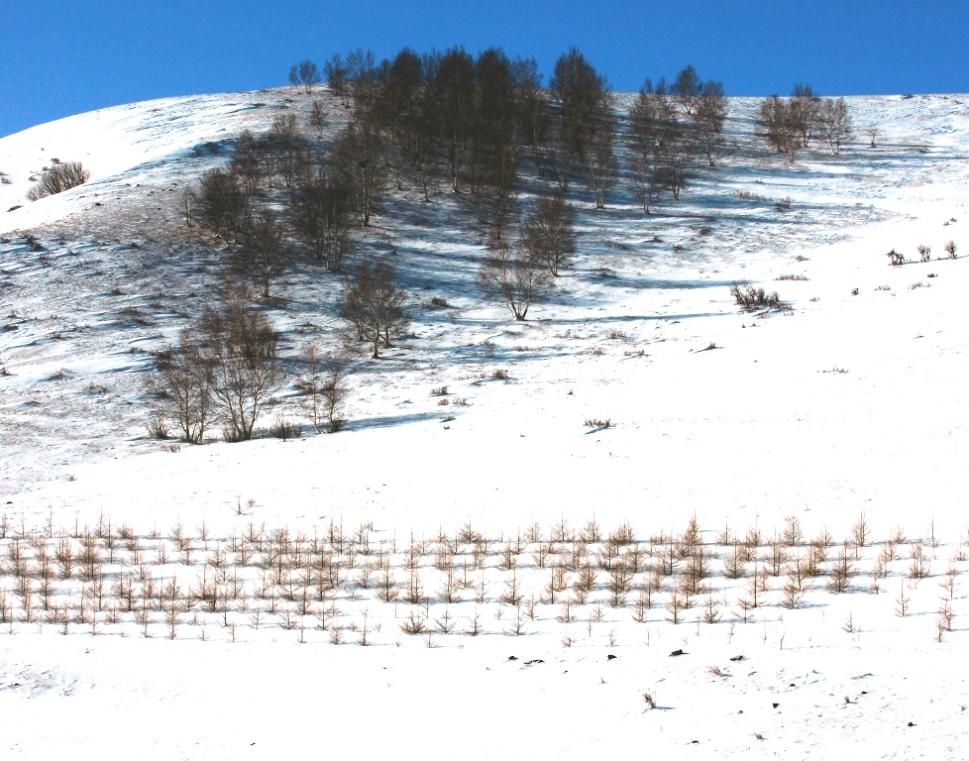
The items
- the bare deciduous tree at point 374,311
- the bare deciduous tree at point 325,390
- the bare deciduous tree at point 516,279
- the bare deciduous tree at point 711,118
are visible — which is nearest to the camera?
the bare deciduous tree at point 325,390

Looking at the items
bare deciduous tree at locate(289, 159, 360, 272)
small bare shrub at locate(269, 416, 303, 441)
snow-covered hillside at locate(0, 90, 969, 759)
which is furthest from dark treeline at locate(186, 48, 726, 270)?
small bare shrub at locate(269, 416, 303, 441)

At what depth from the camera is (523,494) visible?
11.9 m

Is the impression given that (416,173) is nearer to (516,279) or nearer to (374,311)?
(516,279)

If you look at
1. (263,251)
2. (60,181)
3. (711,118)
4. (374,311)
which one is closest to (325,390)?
(374,311)

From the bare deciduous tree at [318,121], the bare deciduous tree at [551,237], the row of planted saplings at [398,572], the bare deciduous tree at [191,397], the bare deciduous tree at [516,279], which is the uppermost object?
the bare deciduous tree at [318,121]

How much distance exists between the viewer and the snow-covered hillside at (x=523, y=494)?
16.1 feet

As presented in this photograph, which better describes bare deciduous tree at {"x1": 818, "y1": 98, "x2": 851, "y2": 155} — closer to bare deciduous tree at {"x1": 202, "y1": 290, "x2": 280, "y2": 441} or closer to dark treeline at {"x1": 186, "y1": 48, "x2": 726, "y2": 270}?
dark treeline at {"x1": 186, "y1": 48, "x2": 726, "y2": 270}

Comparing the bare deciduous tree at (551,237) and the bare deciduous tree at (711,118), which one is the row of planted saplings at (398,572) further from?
the bare deciduous tree at (711,118)

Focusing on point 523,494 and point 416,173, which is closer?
point 523,494

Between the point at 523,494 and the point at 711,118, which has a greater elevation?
the point at 711,118

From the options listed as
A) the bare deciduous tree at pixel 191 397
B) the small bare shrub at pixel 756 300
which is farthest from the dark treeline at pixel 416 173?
the small bare shrub at pixel 756 300

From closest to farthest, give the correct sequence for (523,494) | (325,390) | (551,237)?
1. (523,494)
2. (325,390)
3. (551,237)

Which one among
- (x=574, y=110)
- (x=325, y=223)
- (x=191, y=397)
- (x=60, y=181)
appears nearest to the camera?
(x=191, y=397)

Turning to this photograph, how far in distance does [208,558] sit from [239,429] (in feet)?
37.3
